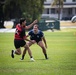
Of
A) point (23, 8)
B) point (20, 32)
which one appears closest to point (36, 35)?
point (20, 32)

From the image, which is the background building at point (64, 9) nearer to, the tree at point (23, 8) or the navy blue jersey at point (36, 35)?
the tree at point (23, 8)

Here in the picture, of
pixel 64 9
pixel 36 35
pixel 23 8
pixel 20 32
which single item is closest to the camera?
pixel 20 32

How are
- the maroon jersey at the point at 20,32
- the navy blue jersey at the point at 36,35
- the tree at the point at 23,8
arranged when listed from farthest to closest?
the tree at the point at 23,8
the navy blue jersey at the point at 36,35
the maroon jersey at the point at 20,32

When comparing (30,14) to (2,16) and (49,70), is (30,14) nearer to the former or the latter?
(2,16)

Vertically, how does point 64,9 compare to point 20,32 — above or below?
below

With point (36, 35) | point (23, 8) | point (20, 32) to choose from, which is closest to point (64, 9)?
point (23, 8)

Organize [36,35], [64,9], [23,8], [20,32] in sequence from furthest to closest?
[64,9] → [23,8] → [36,35] → [20,32]

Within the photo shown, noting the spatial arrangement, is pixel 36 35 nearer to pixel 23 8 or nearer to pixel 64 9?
pixel 23 8

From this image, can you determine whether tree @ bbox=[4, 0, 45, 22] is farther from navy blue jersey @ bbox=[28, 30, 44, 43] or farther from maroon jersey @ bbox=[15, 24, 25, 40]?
maroon jersey @ bbox=[15, 24, 25, 40]

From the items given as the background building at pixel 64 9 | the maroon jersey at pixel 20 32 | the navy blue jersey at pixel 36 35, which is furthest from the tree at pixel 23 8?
the background building at pixel 64 9

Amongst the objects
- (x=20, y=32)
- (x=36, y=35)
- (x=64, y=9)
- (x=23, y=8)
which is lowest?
→ (x=64, y=9)

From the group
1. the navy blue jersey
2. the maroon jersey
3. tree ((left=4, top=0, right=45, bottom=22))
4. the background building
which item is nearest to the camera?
the maroon jersey

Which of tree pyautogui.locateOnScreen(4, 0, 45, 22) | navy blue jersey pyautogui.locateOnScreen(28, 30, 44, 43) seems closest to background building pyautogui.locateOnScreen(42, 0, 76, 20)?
tree pyautogui.locateOnScreen(4, 0, 45, 22)

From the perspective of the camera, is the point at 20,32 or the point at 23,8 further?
the point at 23,8
